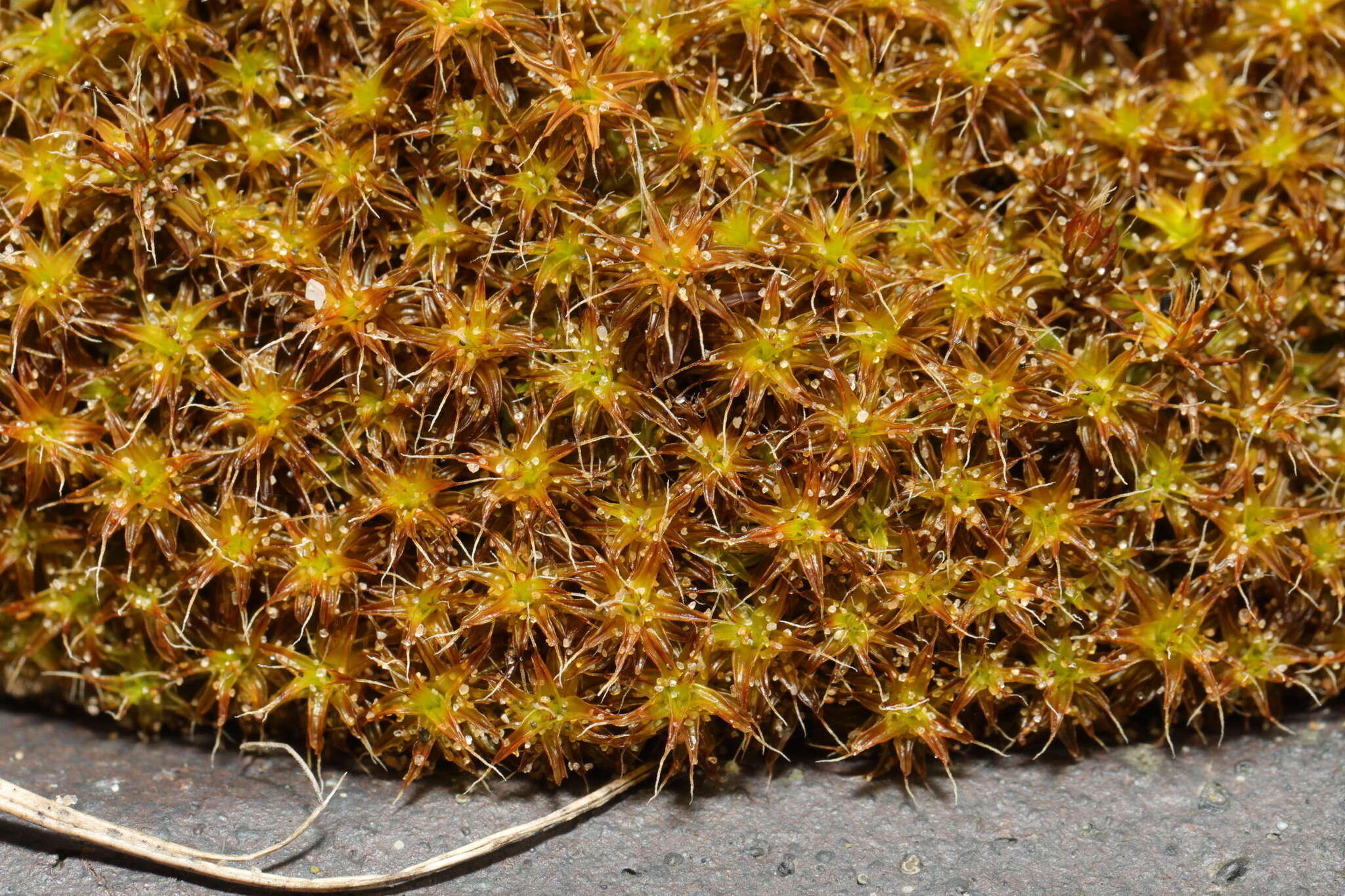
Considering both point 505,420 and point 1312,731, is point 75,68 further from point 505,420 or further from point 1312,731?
point 1312,731

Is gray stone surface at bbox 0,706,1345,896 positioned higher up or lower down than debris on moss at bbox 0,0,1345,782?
lower down

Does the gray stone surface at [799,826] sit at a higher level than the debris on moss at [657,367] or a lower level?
lower

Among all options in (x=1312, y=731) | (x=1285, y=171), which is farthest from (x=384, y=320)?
(x=1312, y=731)

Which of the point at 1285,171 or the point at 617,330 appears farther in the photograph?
the point at 1285,171
